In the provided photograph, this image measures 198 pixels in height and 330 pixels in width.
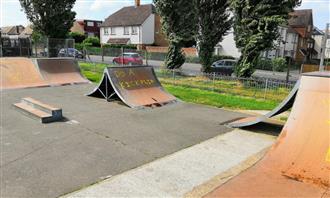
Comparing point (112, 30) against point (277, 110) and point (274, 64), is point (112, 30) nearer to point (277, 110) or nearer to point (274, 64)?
point (274, 64)

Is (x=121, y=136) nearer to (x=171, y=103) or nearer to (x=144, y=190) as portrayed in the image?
(x=144, y=190)

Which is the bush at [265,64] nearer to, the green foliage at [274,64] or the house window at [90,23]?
the green foliage at [274,64]

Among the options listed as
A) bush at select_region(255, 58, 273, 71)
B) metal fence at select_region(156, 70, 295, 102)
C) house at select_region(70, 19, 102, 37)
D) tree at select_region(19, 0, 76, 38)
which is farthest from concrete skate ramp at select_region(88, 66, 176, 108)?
house at select_region(70, 19, 102, 37)

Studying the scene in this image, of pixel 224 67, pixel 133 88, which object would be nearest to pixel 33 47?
pixel 224 67

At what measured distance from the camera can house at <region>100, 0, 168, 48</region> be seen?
52.1 metres

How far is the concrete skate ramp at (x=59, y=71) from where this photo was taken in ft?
51.2

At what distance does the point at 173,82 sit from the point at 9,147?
11.1 metres

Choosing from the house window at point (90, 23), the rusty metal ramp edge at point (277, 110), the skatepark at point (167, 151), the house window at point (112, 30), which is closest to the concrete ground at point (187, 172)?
the skatepark at point (167, 151)

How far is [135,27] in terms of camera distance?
172 ft

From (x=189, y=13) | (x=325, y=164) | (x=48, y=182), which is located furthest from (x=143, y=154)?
(x=189, y=13)

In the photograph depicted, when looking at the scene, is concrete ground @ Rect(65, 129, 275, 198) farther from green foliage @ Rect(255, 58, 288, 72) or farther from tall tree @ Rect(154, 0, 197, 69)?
green foliage @ Rect(255, 58, 288, 72)

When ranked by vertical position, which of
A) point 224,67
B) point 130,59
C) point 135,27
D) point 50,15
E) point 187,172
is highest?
point 135,27

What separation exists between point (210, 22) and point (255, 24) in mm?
3915

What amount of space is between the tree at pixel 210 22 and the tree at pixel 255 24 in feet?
7.30
